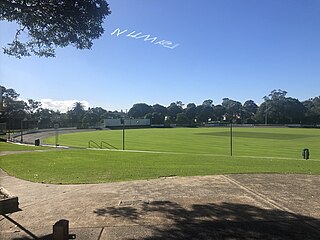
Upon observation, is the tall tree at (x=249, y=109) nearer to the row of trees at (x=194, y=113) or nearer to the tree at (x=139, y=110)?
the row of trees at (x=194, y=113)

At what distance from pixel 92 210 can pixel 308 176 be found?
8.65m

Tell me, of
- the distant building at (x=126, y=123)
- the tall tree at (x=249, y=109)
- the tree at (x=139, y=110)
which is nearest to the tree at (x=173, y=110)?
the tree at (x=139, y=110)

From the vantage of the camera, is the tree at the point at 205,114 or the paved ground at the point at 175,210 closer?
the paved ground at the point at 175,210

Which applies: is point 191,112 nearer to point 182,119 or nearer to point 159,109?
point 182,119

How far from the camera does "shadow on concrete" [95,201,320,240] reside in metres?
5.81

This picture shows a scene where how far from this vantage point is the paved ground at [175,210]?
6.02 meters

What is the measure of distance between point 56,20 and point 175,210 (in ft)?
20.2

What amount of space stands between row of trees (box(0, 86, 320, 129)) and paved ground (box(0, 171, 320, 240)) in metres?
88.4

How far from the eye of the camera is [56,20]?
9.27m

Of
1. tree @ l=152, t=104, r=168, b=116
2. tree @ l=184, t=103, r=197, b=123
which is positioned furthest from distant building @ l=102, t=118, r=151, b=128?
tree @ l=184, t=103, r=197, b=123

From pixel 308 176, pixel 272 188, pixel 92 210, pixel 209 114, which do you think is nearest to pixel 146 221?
pixel 92 210

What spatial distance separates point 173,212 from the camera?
23.6ft

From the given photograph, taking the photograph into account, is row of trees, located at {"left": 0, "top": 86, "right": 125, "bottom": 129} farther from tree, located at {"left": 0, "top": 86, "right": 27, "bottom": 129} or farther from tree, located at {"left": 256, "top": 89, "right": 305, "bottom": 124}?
tree, located at {"left": 256, "top": 89, "right": 305, "bottom": 124}

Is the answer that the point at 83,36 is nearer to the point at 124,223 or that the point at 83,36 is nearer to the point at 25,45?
the point at 25,45
